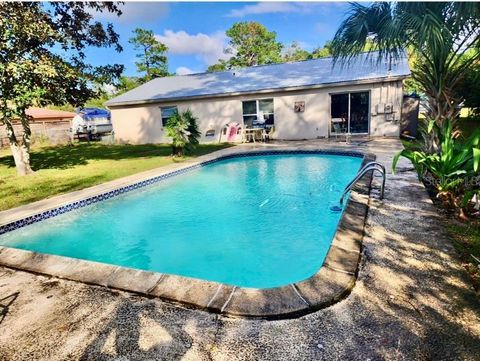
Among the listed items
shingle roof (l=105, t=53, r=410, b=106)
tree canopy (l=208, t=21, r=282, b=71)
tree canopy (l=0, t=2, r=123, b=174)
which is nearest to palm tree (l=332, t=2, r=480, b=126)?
shingle roof (l=105, t=53, r=410, b=106)

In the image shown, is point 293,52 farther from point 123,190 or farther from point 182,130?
point 123,190

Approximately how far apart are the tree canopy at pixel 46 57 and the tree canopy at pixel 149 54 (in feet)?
84.1

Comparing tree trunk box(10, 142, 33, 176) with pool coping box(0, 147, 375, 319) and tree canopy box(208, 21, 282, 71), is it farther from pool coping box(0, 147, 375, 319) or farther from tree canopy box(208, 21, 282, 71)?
tree canopy box(208, 21, 282, 71)

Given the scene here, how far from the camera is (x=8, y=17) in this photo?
7.84 meters

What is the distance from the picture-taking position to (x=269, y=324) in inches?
92.8

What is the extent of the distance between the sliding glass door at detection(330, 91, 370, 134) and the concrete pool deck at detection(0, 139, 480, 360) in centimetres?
1232

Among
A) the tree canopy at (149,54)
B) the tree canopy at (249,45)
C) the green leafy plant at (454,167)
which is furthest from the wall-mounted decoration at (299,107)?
the tree canopy at (249,45)

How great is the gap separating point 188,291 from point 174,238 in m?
2.74

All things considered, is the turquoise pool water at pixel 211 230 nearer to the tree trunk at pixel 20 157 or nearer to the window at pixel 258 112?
the tree trunk at pixel 20 157

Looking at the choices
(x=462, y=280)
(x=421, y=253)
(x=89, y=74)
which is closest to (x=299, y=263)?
(x=421, y=253)

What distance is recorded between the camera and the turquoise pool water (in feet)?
14.7

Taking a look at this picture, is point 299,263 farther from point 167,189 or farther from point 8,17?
point 8,17

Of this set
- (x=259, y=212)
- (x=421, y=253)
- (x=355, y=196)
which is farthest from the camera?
(x=259, y=212)

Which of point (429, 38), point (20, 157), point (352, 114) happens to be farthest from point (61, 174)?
point (352, 114)
